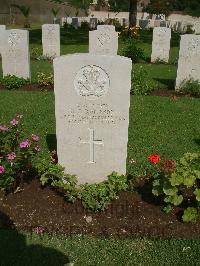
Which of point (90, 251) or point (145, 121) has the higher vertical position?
point (145, 121)

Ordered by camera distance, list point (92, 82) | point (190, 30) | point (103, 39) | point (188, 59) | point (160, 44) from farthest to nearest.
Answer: point (190, 30)
point (160, 44)
point (103, 39)
point (188, 59)
point (92, 82)

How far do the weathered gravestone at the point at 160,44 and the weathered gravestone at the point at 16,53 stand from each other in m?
6.52

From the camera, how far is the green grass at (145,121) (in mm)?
6445

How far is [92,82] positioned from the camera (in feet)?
14.1

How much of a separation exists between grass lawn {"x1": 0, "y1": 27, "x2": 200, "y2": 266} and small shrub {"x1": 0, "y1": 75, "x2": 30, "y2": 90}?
0.62 m

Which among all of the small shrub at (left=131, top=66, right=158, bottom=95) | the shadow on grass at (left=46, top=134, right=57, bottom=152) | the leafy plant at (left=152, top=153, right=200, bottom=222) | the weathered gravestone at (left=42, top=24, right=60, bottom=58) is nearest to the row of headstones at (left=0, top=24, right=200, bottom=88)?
the small shrub at (left=131, top=66, right=158, bottom=95)

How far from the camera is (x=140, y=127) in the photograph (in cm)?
749

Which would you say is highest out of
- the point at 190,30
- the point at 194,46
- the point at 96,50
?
the point at 194,46

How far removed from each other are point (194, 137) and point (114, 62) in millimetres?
3388

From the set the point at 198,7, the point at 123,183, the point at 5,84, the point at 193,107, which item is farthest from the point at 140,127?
the point at 198,7

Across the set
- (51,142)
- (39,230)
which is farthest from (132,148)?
(39,230)

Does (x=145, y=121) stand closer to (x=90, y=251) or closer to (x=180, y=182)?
(x=180, y=182)

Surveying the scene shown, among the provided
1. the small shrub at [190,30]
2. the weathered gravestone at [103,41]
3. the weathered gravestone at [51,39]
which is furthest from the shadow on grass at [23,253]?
the small shrub at [190,30]

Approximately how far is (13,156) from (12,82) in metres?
6.54
